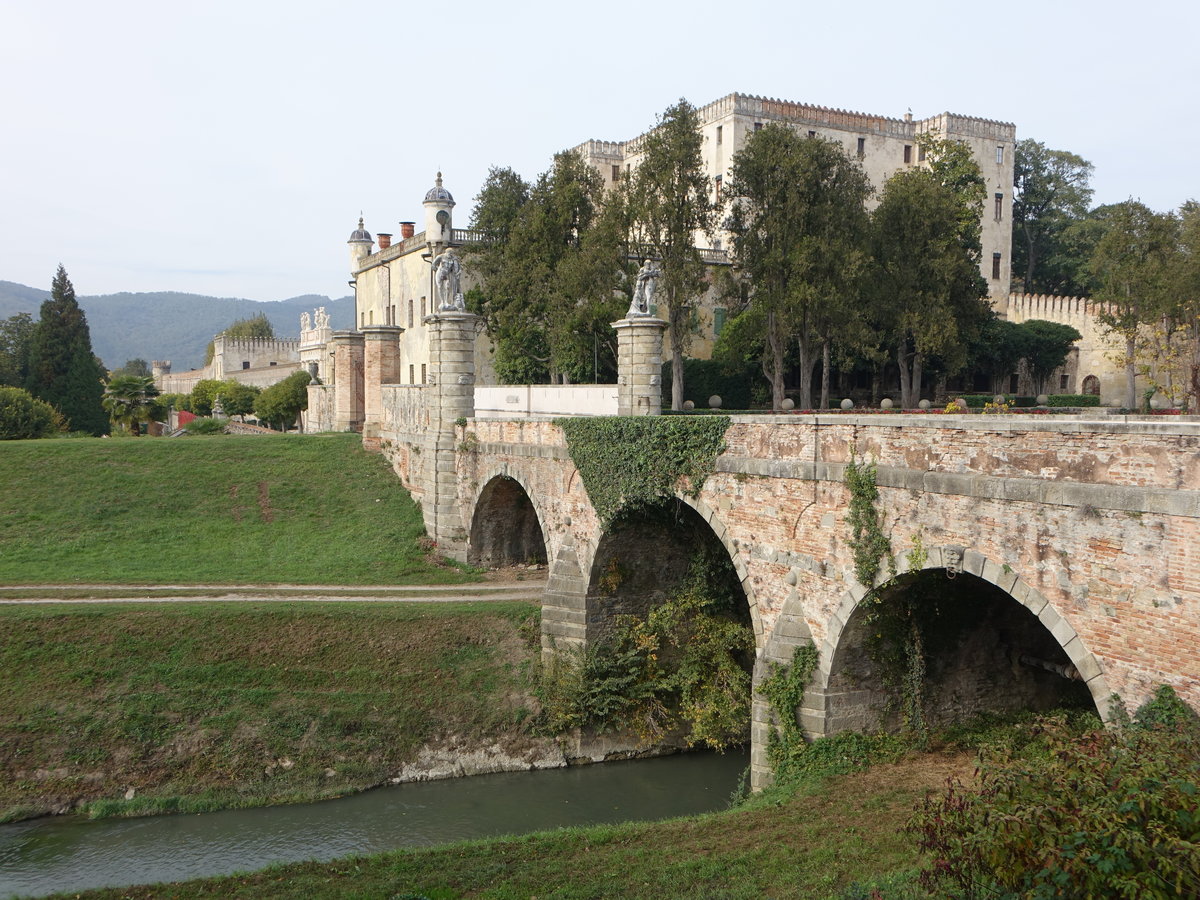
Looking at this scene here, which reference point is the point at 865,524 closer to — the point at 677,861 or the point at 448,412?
the point at 677,861

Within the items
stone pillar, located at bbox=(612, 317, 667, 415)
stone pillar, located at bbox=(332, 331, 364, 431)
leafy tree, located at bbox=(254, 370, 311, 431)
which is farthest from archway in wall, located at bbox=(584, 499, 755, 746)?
leafy tree, located at bbox=(254, 370, 311, 431)

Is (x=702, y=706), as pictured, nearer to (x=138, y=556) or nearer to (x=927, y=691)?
(x=927, y=691)

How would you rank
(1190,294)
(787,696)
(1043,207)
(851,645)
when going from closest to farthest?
(851,645), (787,696), (1190,294), (1043,207)

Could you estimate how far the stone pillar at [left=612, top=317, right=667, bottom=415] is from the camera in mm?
19766

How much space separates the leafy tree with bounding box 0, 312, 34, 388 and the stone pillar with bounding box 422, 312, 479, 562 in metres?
41.8

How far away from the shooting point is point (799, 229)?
99.2 feet

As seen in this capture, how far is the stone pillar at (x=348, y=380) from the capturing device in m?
34.3

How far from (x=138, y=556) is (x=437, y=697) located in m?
9.36

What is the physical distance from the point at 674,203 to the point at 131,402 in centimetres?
2578

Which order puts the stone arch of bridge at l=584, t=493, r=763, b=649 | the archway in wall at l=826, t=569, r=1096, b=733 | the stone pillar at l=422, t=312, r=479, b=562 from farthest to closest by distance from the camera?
the stone pillar at l=422, t=312, r=479, b=562, the stone arch of bridge at l=584, t=493, r=763, b=649, the archway in wall at l=826, t=569, r=1096, b=733

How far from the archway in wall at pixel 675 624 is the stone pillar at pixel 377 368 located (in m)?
14.4

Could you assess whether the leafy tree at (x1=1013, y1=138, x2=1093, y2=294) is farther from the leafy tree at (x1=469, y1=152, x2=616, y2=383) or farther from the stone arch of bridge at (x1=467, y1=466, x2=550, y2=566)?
the stone arch of bridge at (x1=467, y1=466, x2=550, y2=566)

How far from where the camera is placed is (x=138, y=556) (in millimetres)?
23719

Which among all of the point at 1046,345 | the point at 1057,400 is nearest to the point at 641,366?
the point at 1057,400
